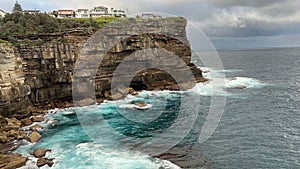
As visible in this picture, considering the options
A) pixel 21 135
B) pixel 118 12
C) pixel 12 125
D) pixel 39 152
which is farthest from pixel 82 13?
pixel 39 152

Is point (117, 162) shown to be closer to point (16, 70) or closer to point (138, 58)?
point (16, 70)

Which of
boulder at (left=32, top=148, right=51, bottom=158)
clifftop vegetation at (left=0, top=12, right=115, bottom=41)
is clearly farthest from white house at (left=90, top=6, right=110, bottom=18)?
boulder at (left=32, top=148, right=51, bottom=158)

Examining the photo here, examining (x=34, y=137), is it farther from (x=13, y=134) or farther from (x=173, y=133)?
(x=173, y=133)

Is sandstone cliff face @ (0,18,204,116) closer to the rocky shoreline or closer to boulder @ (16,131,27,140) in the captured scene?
the rocky shoreline

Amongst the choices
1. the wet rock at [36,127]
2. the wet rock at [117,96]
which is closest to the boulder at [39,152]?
the wet rock at [36,127]

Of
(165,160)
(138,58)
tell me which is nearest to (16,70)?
(138,58)

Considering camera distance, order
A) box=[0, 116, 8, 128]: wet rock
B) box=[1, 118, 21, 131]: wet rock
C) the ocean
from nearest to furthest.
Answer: the ocean → box=[1, 118, 21, 131]: wet rock → box=[0, 116, 8, 128]: wet rock
